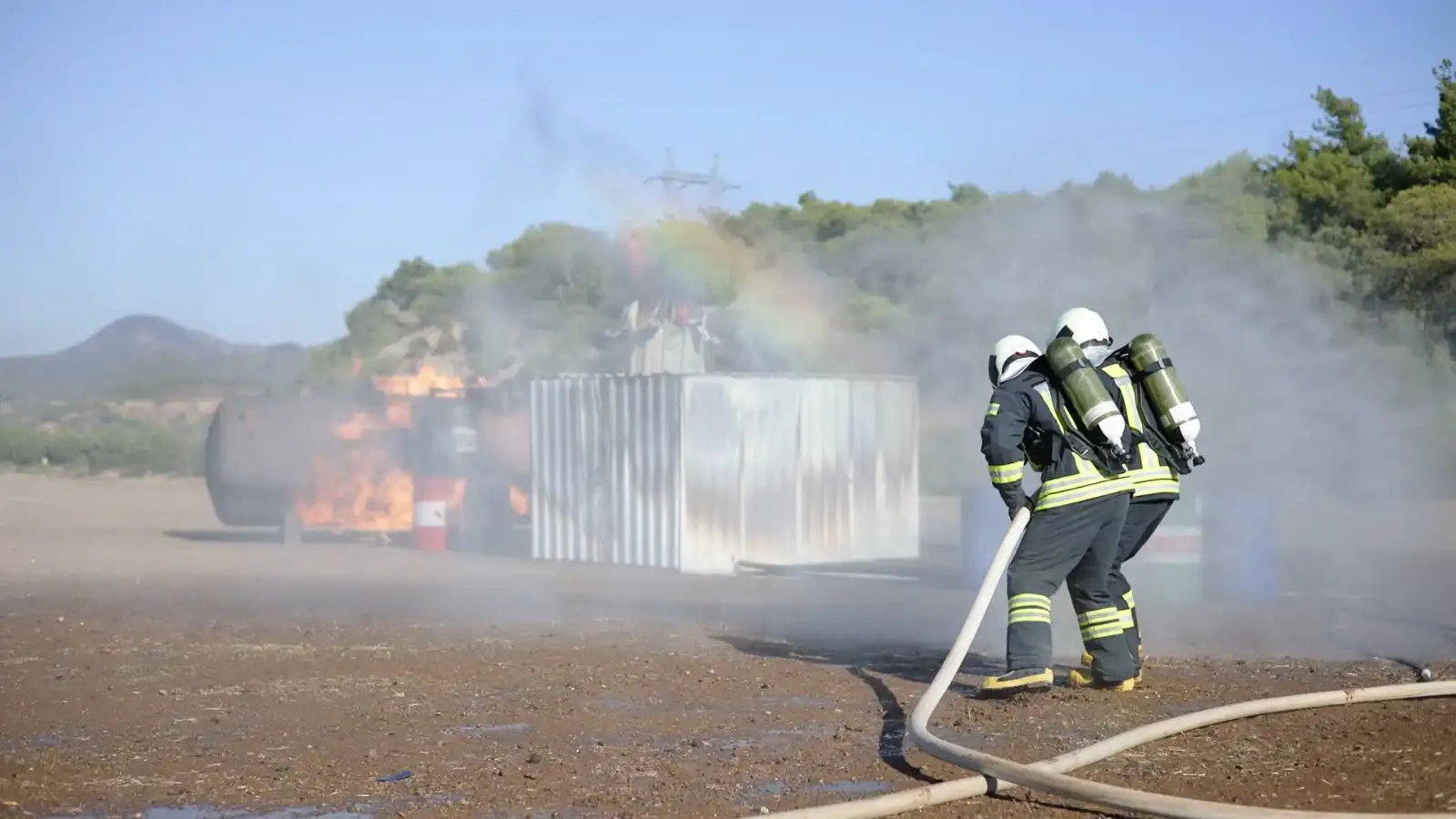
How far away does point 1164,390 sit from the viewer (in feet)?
25.9

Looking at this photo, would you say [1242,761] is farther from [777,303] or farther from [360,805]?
[777,303]

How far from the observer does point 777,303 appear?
38969mm

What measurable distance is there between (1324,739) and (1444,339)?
22.9m

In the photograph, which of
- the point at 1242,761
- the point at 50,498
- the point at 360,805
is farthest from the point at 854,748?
the point at 50,498

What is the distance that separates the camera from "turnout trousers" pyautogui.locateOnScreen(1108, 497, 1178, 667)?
26.0ft

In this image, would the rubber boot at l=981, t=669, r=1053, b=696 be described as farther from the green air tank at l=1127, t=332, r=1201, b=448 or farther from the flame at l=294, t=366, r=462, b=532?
the flame at l=294, t=366, r=462, b=532

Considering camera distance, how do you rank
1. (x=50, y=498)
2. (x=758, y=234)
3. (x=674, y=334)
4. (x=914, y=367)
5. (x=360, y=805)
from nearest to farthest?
(x=360, y=805)
(x=674, y=334)
(x=50, y=498)
(x=914, y=367)
(x=758, y=234)

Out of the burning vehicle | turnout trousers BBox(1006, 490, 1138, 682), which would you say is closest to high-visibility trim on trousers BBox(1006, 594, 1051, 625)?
turnout trousers BBox(1006, 490, 1138, 682)

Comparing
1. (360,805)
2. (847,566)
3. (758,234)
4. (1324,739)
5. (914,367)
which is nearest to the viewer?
(360,805)

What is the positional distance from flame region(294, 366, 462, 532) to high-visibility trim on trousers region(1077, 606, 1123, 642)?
569 inches

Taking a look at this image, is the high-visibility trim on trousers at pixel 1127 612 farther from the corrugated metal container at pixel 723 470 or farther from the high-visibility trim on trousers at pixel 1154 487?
the corrugated metal container at pixel 723 470

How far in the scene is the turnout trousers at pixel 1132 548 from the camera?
7.92 meters

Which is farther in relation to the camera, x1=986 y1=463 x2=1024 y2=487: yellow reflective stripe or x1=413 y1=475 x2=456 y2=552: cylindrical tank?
x1=413 y1=475 x2=456 y2=552: cylindrical tank

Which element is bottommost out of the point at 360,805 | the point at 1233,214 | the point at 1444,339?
the point at 360,805
